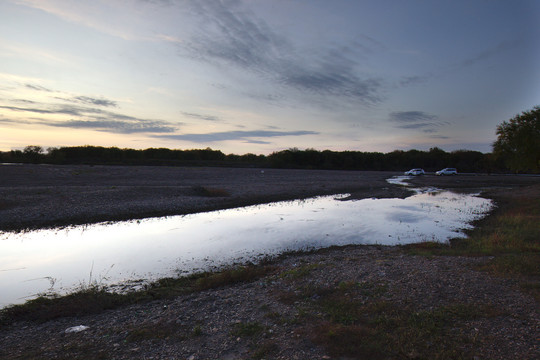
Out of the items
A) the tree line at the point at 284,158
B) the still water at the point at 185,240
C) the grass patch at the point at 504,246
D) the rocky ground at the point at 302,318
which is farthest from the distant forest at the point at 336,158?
the rocky ground at the point at 302,318

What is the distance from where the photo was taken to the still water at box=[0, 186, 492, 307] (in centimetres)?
1322

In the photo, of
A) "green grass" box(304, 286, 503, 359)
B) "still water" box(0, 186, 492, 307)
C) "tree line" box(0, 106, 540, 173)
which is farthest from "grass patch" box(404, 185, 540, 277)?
"tree line" box(0, 106, 540, 173)

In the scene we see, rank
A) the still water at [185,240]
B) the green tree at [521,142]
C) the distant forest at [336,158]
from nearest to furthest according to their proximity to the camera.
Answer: the still water at [185,240] < the green tree at [521,142] < the distant forest at [336,158]

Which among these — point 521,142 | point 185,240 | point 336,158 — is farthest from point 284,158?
point 185,240

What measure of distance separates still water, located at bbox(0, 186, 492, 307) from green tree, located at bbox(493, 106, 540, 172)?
431 inches

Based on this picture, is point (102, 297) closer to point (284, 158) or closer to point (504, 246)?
point (504, 246)

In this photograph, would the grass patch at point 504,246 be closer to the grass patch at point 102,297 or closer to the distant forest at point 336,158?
the grass patch at point 102,297

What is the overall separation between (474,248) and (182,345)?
15.3 m

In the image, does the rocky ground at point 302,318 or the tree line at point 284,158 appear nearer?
the rocky ground at point 302,318

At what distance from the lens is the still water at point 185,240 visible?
43.4ft

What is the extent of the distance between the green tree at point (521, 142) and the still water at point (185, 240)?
431 inches

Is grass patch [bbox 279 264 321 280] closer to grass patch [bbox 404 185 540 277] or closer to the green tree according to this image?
grass patch [bbox 404 185 540 277]

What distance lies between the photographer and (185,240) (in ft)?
63.1

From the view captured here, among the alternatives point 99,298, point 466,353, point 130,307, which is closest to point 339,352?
point 466,353
